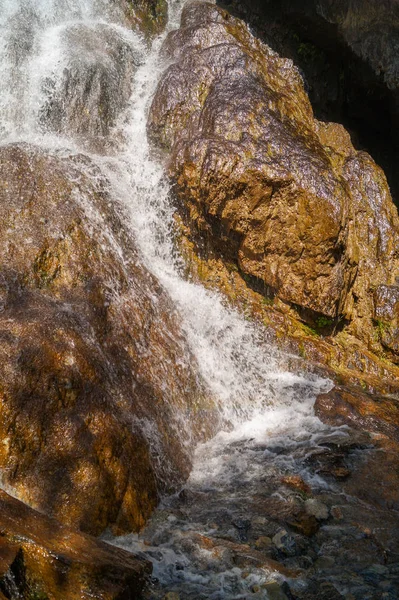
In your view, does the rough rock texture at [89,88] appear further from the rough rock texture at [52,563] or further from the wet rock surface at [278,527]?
the rough rock texture at [52,563]

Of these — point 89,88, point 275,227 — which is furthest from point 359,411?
point 89,88

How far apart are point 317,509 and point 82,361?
2519 mm

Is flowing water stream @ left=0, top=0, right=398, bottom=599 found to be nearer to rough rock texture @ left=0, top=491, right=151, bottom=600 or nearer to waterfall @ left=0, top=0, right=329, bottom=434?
waterfall @ left=0, top=0, right=329, bottom=434

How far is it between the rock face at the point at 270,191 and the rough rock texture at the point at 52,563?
19.3ft

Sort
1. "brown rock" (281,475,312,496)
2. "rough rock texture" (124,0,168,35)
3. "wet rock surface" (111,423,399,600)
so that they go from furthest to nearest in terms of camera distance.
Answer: "rough rock texture" (124,0,168,35)
"brown rock" (281,475,312,496)
"wet rock surface" (111,423,399,600)

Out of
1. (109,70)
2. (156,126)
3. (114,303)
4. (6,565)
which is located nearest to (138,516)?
(6,565)

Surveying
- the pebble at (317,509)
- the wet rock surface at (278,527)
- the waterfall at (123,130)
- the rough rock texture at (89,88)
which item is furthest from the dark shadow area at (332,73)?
the pebble at (317,509)

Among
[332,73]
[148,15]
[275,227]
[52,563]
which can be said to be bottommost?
[52,563]

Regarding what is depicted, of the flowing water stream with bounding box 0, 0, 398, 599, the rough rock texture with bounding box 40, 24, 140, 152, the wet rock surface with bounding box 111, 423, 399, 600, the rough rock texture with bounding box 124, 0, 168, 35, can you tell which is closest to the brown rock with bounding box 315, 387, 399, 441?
the flowing water stream with bounding box 0, 0, 398, 599

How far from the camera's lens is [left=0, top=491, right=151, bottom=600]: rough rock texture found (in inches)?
109

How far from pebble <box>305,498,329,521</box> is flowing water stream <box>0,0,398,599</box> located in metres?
0.22

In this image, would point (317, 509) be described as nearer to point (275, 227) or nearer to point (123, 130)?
point (275, 227)

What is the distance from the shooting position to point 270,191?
831 centimetres

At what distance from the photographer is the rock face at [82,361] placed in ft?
13.6
